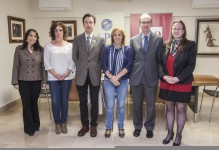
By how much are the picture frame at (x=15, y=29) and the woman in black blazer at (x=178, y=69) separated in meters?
3.11

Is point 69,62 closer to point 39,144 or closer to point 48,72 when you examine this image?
point 48,72

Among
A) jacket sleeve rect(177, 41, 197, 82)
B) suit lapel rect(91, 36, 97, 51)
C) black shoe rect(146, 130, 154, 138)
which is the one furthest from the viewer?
black shoe rect(146, 130, 154, 138)

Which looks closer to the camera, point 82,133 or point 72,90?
point 82,133

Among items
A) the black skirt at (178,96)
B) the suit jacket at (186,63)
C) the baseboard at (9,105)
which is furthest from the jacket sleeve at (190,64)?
the baseboard at (9,105)

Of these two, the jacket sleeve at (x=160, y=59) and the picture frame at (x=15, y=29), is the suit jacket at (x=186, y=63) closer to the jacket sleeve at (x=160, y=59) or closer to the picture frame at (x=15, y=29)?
the jacket sleeve at (x=160, y=59)

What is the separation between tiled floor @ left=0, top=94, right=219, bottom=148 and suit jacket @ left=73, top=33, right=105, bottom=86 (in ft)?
2.41

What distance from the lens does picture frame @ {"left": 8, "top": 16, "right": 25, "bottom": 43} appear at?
15.1ft

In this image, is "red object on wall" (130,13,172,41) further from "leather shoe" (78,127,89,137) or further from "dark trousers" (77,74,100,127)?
"leather shoe" (78,127,89,137)

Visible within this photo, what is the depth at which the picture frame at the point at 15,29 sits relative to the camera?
181 inches

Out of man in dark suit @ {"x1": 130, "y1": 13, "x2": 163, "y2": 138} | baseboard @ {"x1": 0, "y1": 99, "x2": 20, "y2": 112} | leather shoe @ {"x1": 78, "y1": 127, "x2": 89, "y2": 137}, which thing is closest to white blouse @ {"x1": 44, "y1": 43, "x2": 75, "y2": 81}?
leather shoe @ {"x1": 78, "y1": 127, "x2": 89, "y2": 137}

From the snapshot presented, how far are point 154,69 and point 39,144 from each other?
165 centimetres

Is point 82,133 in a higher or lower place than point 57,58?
lower

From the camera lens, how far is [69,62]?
3.10 meters

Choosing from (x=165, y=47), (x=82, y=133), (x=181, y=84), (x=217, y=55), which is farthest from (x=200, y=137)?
(x=217, y=55)
